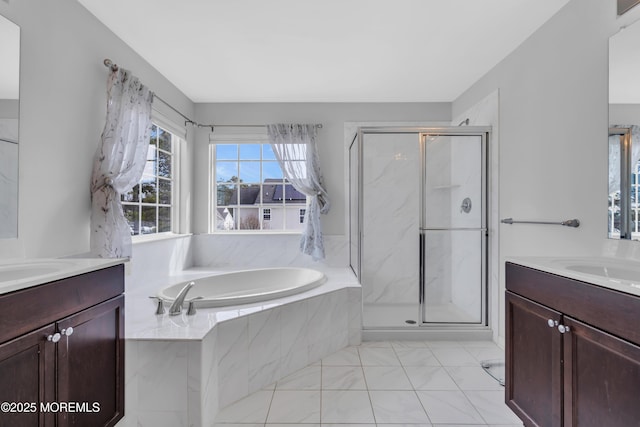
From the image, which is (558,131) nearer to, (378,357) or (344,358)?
(378,357)

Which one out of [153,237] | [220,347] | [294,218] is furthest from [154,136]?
[220,347]

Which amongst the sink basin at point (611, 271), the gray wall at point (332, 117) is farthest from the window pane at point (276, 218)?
the sink basin at point (611, 271)

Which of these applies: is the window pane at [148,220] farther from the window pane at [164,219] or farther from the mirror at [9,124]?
the mirror at [9,124]

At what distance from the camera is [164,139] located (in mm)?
3059

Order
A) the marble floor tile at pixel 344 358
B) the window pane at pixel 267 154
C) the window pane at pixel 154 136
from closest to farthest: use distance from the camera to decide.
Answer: the marble floor tile at pixel 344 358
the window pane at pixel 154 136
the window pane at pixel 267 154

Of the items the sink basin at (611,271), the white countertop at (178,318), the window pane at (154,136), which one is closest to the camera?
the sink basin at (611,271)

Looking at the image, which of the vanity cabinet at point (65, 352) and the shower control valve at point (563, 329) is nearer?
the vanity cabinet at point (65, 352)

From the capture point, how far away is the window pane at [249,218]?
3.60 metres

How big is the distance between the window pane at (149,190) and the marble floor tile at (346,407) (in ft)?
7.23

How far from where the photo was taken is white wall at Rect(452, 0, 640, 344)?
62.7 inches

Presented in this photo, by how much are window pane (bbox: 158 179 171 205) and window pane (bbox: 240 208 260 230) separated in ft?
2.59

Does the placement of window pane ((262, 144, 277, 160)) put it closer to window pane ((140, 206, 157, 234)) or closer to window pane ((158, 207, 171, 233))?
window pane ((158, 207, 171, 233))

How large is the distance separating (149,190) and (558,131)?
3.18m

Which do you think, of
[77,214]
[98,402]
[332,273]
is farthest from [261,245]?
[98,402]
